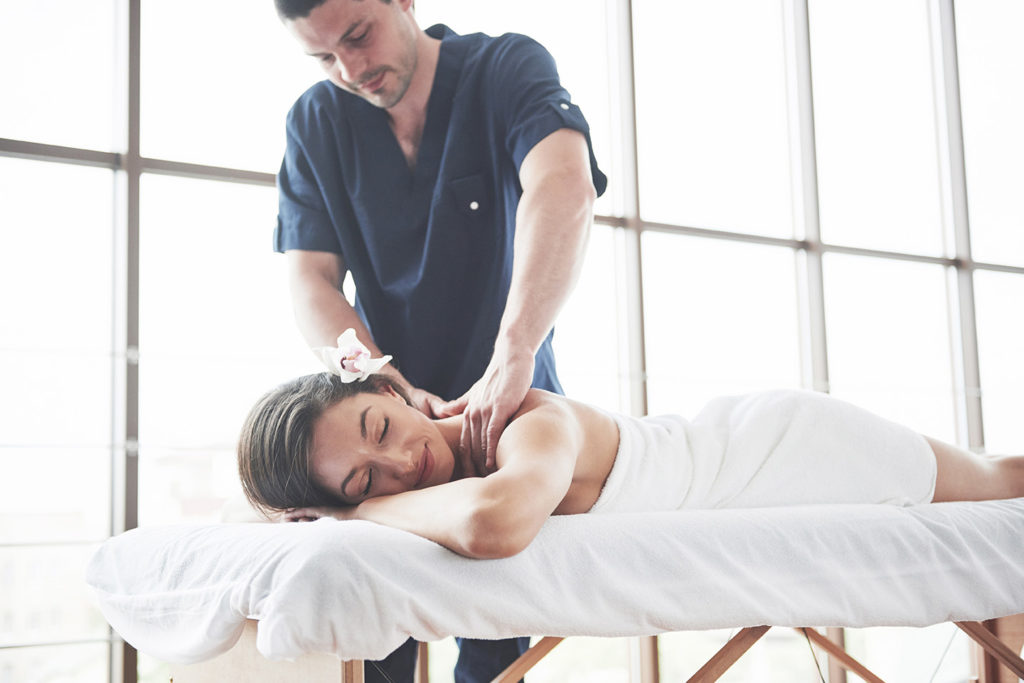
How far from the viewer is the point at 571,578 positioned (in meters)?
0.99

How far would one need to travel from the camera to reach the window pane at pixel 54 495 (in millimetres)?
2459

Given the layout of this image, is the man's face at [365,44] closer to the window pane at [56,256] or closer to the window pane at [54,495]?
the window pane at [56,256]

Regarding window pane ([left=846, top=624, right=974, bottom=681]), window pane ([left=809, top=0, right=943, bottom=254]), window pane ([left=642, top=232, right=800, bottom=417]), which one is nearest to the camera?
window pane ([left=642, top=232, right=800, bottom=417])

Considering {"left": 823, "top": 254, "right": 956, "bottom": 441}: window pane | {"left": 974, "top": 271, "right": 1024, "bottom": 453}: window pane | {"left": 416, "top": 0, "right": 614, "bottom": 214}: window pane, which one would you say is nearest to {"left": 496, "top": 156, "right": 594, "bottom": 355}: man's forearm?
{"left": 416, "top": 0, "right": 614, "bottom": 214}: window pane

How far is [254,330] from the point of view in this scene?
283 centimetres

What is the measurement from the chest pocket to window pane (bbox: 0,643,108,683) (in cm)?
168

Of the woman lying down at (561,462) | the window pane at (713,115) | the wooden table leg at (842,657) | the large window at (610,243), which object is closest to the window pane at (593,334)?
the large window at (610,243)

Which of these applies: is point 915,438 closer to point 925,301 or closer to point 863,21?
point 925,301

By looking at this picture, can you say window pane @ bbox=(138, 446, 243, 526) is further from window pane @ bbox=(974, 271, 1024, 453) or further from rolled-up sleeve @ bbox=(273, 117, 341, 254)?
window pane @ bbox=(974, 271, 1024, 453)

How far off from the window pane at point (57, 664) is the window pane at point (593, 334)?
5.52ft

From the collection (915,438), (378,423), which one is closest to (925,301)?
(915,438)

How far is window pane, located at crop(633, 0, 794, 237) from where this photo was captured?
3648 mm

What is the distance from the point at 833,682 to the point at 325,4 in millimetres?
3276

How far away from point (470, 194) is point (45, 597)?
1.73m
